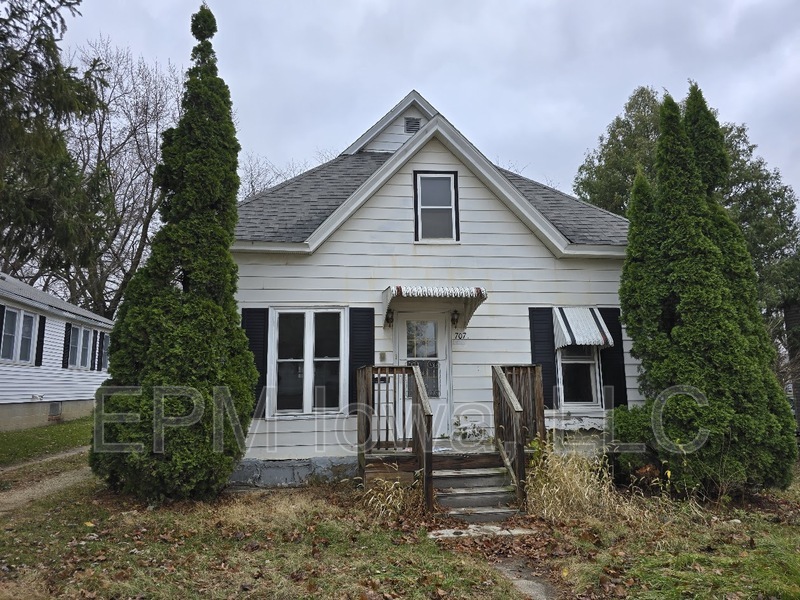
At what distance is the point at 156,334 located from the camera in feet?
22.1

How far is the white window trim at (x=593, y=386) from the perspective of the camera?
342 inches

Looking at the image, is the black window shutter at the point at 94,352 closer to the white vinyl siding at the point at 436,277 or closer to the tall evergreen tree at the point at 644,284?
the white vinyl siding at the point at 436,277

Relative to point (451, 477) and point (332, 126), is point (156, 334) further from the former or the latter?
point (332, 126)

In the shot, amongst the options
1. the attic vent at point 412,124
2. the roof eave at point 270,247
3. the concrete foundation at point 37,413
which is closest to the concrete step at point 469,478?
the roof eave at point 270,247

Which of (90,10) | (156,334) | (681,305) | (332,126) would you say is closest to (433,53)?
(90,10)

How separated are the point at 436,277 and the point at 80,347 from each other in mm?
16787

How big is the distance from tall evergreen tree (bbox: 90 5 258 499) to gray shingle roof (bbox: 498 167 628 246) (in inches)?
183

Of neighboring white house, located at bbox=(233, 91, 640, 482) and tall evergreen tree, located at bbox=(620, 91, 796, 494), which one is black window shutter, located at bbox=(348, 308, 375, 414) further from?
tall evergreen tree, located at bbox=(620, 91, 796, 494)

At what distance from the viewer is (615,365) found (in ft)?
28.8

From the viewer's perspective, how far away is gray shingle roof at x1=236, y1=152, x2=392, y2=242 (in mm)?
8508

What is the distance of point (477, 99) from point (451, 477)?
58.7 feet

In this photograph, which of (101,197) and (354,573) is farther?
(101,197)

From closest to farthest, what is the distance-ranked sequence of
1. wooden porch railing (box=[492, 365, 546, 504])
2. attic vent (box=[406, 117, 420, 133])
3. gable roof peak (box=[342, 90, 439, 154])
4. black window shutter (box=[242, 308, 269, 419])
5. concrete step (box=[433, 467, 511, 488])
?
1. wooden porch railing (box=[492, 365, 546, 504])
2. concrete step (box=[433, 467, 511, 488])
3. black window shutter (box=[242, 308, 269, 419])
4. gable roof peak (box=[342, 90, 439, 154])
5. attic vent (box=[406, 117, 420, 133])

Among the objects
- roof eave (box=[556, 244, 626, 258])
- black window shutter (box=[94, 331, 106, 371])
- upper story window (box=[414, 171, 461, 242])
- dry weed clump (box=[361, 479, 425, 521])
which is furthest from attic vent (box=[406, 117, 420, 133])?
black window shutter (box=[94, 331, 106, 371])
